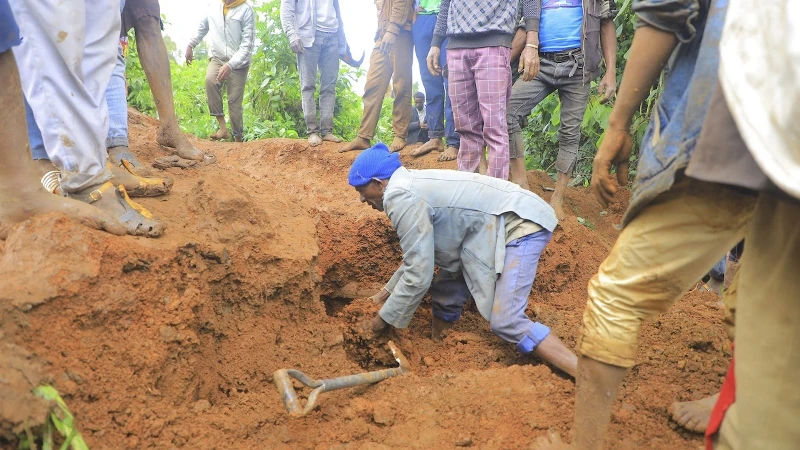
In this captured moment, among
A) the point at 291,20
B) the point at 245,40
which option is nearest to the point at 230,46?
the point at 245,40

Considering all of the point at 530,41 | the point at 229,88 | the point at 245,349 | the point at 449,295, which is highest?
the point at 530,41

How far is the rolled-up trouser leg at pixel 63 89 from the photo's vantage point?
7.04ft

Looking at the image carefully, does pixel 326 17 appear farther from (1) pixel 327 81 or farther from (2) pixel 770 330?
(2) pixel 770 330

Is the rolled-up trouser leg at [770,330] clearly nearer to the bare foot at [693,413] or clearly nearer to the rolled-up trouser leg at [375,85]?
the bare foot at [693,413]

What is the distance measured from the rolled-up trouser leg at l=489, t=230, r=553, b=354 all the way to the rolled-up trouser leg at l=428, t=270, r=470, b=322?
48 cm

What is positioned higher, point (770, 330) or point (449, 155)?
point (770, 330)

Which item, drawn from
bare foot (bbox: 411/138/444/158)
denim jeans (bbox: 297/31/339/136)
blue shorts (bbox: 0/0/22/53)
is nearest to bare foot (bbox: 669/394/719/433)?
blue shorts (bbox: 0/0/22/53)

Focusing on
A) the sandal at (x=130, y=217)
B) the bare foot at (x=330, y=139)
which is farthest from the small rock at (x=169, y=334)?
the bare foot at (x=330, y=139)

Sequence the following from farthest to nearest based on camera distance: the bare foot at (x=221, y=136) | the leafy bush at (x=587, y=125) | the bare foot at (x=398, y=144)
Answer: the bare foot at (x=221, y=136)
the bare foot at (x=398, y=144)
the leafy bush at (x=587, y=125)

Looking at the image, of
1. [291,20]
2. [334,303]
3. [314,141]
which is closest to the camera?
[334,303]

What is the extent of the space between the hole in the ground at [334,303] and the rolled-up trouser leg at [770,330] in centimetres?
286

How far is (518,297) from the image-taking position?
112 inches

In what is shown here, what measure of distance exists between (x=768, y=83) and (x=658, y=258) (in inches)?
22.4

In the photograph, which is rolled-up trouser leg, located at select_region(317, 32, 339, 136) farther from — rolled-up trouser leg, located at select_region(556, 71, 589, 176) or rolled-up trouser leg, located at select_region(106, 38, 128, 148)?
rolled-up trouser leg, located at select_region(106, 38, 128, 148)
